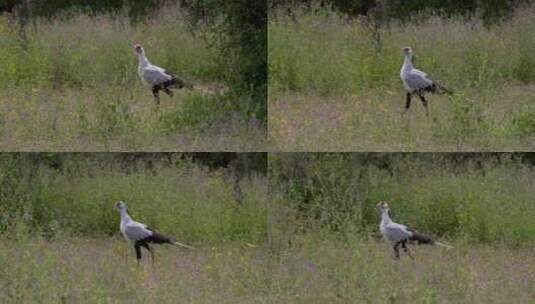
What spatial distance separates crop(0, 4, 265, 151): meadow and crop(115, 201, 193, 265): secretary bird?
0.54 meters

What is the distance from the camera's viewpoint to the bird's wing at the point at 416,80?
8266mm

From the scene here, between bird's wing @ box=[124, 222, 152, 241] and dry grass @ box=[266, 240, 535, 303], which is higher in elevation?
bird's wing @ box=[124, 222, 152, 241]

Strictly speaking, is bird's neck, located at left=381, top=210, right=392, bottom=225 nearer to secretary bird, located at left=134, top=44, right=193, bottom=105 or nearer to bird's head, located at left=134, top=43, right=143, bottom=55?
secretary bird, located at left=134, top=44, right=193, bottom=105

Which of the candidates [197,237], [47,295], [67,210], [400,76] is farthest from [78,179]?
[400,76]

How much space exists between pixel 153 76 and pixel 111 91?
0.42 metres

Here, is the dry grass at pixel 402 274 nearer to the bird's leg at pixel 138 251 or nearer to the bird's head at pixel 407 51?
the bird's leg at pixel 138 251

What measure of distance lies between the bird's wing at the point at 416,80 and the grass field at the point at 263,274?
125 cm

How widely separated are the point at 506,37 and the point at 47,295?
424 cm

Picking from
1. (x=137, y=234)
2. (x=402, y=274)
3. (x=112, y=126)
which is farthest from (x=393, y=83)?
(x=137, y=234)

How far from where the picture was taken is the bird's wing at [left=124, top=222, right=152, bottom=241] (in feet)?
27.4

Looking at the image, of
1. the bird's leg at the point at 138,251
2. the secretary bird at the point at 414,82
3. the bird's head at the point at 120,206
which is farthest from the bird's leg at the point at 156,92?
the secretary bird at the point at 414,82

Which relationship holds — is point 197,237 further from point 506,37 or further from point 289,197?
point 506,37

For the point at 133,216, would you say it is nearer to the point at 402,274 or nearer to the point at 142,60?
the point at 142,60

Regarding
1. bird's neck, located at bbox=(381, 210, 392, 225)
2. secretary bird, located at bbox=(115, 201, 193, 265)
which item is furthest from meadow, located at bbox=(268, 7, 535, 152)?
secretary bird, located at bbox=(115, 201, 193, 265)
